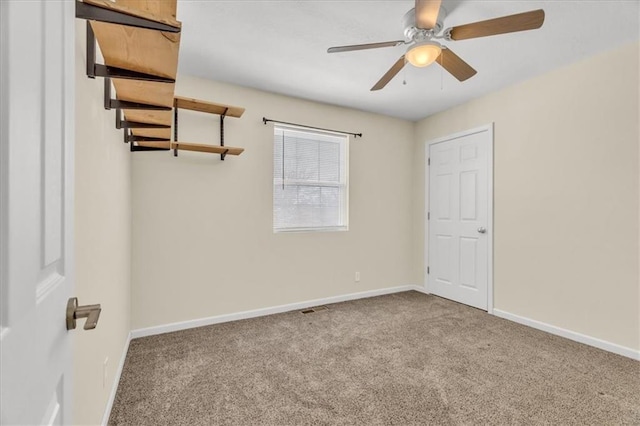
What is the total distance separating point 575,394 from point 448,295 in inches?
80.7

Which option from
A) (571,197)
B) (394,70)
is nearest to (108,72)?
(394,70)

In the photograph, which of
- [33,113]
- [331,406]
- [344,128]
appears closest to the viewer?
[33,113]

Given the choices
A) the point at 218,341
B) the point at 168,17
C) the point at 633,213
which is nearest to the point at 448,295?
the point at 633,213

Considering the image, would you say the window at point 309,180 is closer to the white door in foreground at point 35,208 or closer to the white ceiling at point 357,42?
the white ceiling at point 357,42

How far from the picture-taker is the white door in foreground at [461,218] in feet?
11.7

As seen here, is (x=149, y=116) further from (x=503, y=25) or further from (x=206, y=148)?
(x=503, y=25)

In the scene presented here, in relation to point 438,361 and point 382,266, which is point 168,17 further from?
point 382,266

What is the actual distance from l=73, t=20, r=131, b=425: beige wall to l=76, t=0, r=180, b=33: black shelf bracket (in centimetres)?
40

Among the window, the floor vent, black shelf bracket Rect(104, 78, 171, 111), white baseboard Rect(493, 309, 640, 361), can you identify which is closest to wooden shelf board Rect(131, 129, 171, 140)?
black shelf bracket Rect(104, 78, 171, 111)

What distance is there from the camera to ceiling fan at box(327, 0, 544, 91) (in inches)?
65.9

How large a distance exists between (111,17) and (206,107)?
226cm

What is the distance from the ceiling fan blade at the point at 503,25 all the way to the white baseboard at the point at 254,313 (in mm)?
2947

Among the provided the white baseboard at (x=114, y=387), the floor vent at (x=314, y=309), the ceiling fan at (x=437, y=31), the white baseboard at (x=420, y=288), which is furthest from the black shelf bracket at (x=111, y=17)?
the white baseboard at (x=420, y=288)

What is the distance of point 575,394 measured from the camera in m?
1.96
